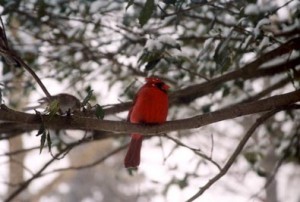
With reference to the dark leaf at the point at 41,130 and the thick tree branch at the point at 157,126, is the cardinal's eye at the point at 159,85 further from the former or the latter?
the dark leaf at the point at 41,130

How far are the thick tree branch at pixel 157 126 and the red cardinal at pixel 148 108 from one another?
0.47m

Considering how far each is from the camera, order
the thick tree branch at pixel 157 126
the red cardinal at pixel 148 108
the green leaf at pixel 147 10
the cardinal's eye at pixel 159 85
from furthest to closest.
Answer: the cardinal's eye at pixel 159 85, the red cardinal at pixel 148 108, the green leaf at pixel 147 10, the thick tree branch at pixel 157 126

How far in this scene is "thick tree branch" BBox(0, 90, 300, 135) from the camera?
246 cm

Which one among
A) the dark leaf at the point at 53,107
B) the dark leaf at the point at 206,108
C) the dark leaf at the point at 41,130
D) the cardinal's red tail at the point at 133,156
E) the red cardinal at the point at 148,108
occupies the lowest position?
the dark leaf at the point at 41,130

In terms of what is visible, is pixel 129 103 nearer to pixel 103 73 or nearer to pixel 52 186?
pixel 103 73

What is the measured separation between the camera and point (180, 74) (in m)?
4.84

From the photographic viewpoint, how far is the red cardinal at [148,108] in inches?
137

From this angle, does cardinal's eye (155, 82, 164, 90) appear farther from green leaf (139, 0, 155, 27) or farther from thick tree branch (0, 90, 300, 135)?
green leaf (139, 0, 155, 27)

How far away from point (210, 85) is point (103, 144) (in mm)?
10311

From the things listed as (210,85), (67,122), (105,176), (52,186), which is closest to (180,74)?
(210,85)

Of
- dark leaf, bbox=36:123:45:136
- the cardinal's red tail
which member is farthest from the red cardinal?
dark leaf, bbox=36:123:45:136

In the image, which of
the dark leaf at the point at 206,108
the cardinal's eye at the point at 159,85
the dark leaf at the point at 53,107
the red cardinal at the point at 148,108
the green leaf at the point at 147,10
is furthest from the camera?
the dark leaf at the point at 206,108

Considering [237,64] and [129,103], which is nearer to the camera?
[129,103]

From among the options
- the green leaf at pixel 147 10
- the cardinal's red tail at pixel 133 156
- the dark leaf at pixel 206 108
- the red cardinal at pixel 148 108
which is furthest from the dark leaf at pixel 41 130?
the dark leaf at pixel 206 108
